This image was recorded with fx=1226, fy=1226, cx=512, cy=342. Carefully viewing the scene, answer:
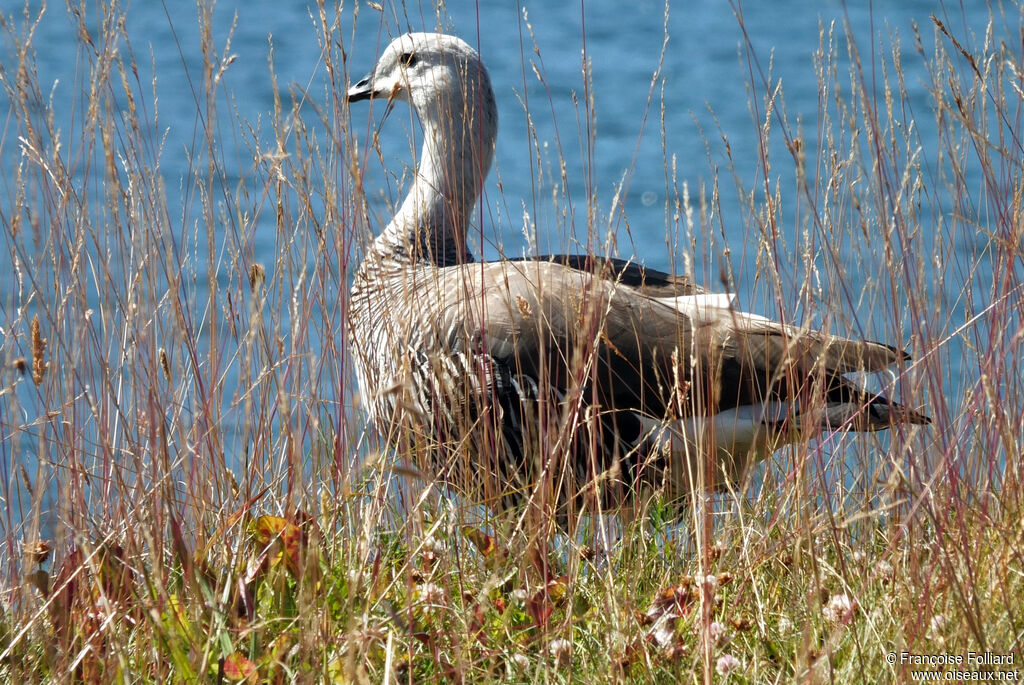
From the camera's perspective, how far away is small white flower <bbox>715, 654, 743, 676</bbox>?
1.46 meters

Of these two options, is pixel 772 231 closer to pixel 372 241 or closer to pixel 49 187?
pixel 372 241

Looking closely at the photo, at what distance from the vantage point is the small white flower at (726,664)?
1.46 meters

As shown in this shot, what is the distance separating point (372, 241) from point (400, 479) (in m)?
0.41

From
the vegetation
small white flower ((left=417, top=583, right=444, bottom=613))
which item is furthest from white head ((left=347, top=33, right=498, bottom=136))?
small white flower ((left=417, top=583, right=444, bottom=613))

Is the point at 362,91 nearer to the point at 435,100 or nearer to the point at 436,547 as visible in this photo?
the point at 435,100

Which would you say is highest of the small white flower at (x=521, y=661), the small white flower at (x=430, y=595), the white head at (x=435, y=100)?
the white head at (x=435, y=100)

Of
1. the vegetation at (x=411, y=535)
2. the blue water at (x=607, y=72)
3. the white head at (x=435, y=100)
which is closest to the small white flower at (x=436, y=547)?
the vegetation at (x=411, y=535)

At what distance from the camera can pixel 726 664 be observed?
4.79ft

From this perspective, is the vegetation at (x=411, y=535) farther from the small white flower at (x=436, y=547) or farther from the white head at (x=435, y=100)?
the white head at (x=435, y=100)

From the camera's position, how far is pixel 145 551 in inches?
70.9

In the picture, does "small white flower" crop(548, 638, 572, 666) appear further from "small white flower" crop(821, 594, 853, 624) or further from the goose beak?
the goose beak

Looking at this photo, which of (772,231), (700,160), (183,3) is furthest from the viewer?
(183,3)

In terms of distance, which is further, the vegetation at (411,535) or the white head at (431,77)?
the white head at (431,77)

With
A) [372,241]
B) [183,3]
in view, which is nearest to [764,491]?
[372,241]
